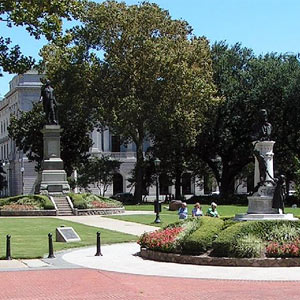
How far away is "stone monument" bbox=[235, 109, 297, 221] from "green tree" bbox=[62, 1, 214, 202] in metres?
28.4

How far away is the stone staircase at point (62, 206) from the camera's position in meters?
42.2

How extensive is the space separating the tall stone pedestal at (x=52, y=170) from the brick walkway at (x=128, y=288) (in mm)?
31166

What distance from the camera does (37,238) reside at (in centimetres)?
2447

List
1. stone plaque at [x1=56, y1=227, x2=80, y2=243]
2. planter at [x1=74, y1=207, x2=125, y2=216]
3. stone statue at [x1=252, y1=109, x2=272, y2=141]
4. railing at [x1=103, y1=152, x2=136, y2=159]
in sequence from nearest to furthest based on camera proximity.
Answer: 1. stone plaque at [x1=56, y1=227, x2=80, y2=243]
2. stone statue at [x1=252, y1=109, x2=272, y2=141]
3. planter at [x1=74, y1=207, x2=125, y2=216]
4. railing at [x1=103, y1=152, x2=136, y2=159]

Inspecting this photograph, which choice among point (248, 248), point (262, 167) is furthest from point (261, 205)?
point (248, 248)

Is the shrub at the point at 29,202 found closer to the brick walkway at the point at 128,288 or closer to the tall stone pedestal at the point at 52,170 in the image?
the tall stone pedestal at the point at 52,170

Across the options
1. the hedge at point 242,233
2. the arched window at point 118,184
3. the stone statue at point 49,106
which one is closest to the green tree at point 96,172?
the stone statue at point 49,106

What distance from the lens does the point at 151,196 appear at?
291 ft

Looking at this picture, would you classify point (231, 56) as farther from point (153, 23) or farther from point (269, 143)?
point (269, 143)

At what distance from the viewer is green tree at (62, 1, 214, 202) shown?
52.5 metres

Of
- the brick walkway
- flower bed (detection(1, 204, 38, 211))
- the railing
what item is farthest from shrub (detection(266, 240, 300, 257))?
the railing

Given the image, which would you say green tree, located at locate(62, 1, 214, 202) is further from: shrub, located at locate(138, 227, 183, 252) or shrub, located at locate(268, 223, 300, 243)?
shrub, located at locate(268, 223, 300, 243)

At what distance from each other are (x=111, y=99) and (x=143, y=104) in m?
3.32

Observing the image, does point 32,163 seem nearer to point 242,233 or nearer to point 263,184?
point 263,184
